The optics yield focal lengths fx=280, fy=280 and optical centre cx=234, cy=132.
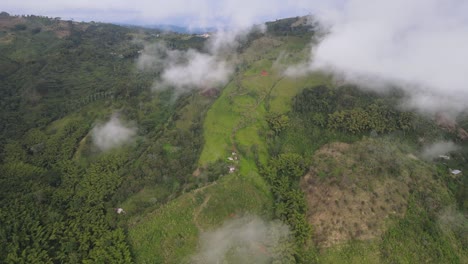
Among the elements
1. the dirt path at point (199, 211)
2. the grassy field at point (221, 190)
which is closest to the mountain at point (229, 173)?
the dirt path at point (199, 211)

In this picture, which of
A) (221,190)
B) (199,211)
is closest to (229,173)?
(221,190)

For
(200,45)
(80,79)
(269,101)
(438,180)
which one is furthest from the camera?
(200,45)

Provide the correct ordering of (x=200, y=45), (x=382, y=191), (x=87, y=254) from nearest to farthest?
(x=87, y=254) → (x=382, y=191) → (x=200, y=45)

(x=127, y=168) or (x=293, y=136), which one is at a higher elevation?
(x=293, y=136)

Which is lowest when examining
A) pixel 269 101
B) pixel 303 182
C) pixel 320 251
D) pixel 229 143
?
pixel 320 251

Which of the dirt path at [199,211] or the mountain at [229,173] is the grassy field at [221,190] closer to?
the dirt path at [199,211]

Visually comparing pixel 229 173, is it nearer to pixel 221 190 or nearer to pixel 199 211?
pixel 221 190

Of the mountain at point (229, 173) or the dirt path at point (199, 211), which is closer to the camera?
the mountain at point (229, 173)

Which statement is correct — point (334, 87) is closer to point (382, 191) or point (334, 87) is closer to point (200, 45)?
point (382, 191)

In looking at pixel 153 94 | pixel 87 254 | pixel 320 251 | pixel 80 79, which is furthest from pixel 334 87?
pixel 80 79
